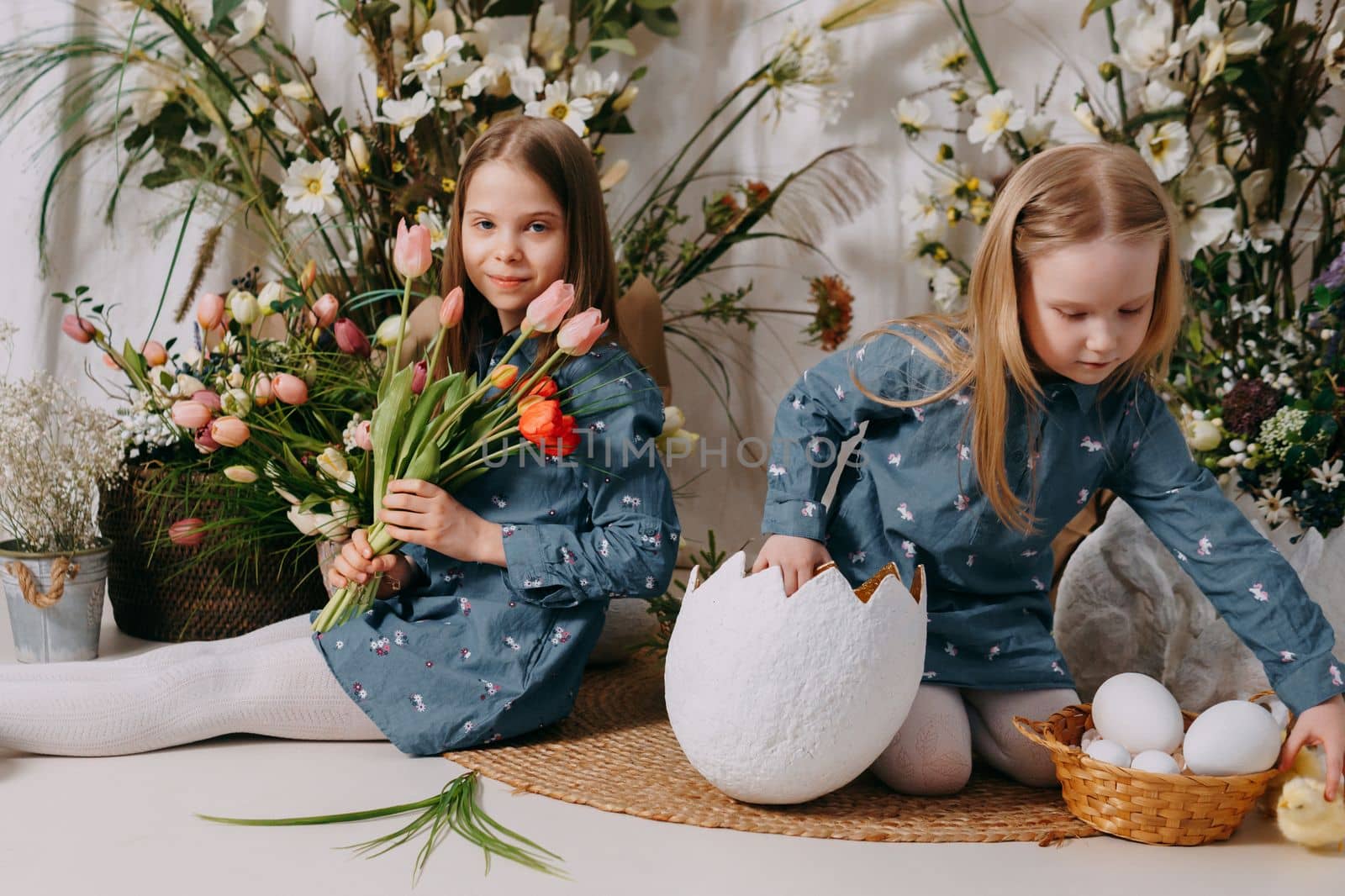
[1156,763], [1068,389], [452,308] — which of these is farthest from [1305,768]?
[452,308]

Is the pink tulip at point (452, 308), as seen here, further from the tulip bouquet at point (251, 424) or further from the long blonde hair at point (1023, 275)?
the long blonde hair at point (1023, 275)

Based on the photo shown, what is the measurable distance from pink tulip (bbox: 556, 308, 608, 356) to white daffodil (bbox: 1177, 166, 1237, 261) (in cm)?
102

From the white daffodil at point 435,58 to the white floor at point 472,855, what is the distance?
1.08 m

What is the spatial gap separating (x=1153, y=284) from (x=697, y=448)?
4.43 feet

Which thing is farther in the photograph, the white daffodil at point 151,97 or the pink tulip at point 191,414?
the white daffodil at point 151,97

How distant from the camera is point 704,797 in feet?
4.58

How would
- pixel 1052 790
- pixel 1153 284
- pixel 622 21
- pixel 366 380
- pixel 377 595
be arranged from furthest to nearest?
pixel 622 21 < pixel 366 380 < pixel 377 595 < pixel 1052 790 < pixel 1153 284

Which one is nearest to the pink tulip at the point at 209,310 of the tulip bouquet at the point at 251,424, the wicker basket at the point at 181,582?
the tulip bouquet at the point at 251,424

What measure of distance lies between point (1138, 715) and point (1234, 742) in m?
0.10

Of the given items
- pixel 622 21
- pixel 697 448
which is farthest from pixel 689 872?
pixel 622 21

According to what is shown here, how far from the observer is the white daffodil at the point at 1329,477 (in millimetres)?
1724

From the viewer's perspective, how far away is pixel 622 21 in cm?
237

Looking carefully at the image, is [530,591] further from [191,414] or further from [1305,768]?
[1305,768]

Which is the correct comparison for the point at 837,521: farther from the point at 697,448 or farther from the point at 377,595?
the point at 697,448
